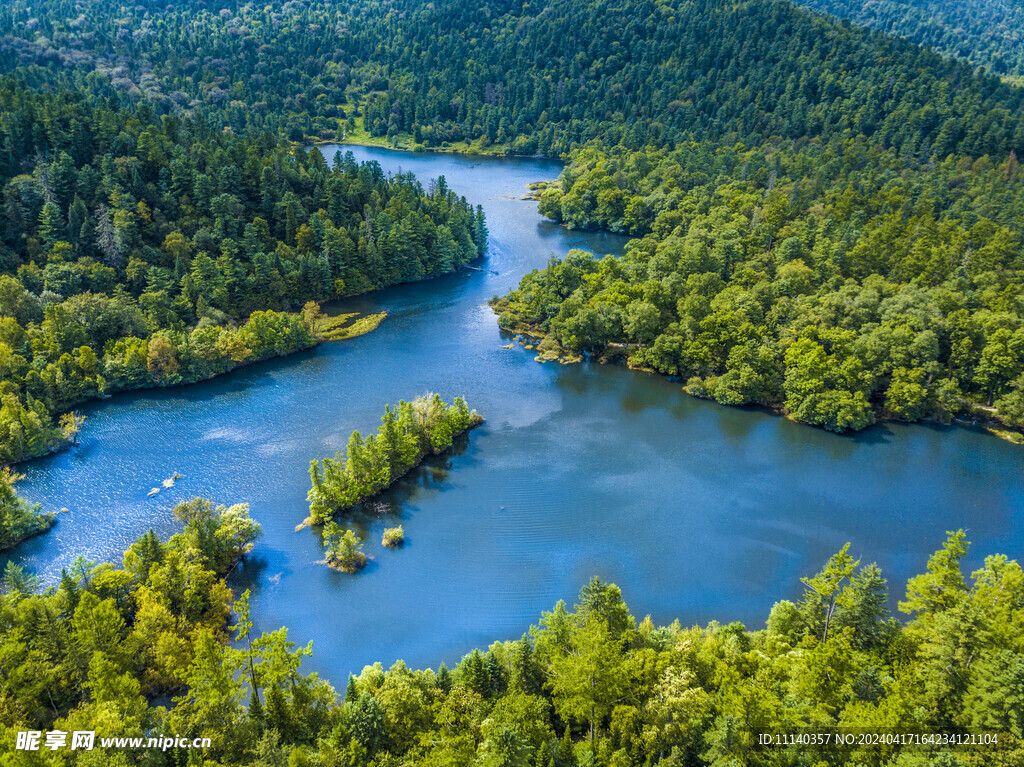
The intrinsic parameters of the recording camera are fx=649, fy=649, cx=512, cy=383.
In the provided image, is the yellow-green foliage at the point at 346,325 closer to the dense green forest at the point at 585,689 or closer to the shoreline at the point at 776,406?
the shoreline at the point at 776,406

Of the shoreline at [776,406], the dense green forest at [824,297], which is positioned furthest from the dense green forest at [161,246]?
the shoreline at [776,406]

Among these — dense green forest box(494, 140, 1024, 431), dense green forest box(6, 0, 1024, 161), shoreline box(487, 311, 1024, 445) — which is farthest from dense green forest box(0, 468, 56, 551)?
dense green forest box(6, 0, 1024, 161)

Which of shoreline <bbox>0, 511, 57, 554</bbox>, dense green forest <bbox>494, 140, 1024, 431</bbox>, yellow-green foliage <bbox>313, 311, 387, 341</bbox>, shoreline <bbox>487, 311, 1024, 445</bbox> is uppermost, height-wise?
dense green forest <bbox>494, 140, 1024, 431</bbox>

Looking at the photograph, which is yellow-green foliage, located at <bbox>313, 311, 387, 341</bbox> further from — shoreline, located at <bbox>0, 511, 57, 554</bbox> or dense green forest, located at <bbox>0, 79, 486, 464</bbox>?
shoreline, located at <bbox>0, 511, 57, 554</bbox>

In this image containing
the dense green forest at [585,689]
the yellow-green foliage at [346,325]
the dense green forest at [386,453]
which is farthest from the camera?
the yellow-green foliage at [346,325]

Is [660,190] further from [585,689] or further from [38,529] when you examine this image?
[38,529]

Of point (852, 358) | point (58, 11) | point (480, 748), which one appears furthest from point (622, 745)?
point (58, 11)
